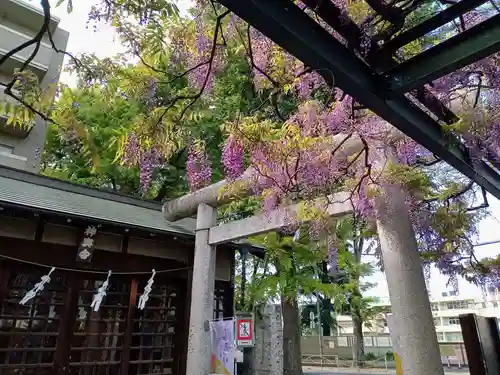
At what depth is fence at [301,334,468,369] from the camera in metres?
14.7

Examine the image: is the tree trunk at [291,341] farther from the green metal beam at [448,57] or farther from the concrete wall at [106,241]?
the green metal beam at [448,57]

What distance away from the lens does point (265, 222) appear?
15.2ft

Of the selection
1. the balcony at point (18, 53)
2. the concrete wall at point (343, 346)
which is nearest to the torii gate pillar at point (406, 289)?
the balcony at point (18, 53)

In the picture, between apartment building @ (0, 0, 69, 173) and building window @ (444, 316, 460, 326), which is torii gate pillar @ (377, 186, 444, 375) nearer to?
apartment building @ (0, 0, 69, 173)

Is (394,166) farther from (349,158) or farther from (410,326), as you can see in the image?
(410,326)

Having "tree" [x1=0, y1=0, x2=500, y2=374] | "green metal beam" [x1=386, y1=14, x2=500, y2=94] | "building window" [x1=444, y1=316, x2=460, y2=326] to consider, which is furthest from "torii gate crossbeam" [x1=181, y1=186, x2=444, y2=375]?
"building window" [x1=444, y1=316, x2=460, y2=326]

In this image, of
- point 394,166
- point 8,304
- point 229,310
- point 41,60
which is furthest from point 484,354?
point 41,60

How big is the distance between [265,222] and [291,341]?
5.35 metres

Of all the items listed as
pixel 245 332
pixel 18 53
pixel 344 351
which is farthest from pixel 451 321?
pixel 18 53

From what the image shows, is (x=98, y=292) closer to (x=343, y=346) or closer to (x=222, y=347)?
(x=222, y=347)

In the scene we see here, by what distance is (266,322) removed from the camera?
7211 millimetres

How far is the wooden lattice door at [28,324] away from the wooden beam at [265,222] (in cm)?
226

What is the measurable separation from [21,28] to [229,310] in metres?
14.1

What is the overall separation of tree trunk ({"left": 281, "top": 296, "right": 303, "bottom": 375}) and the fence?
23.1ft
